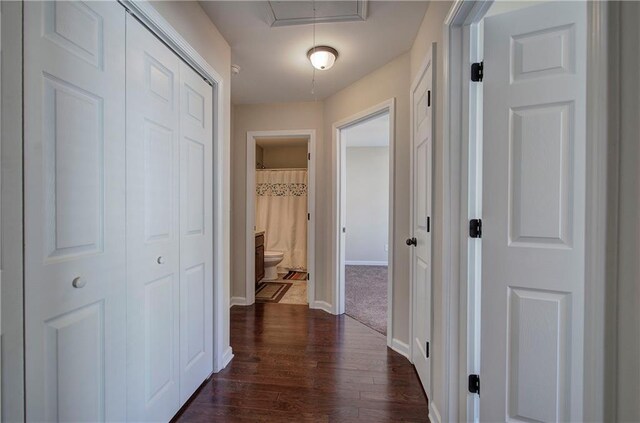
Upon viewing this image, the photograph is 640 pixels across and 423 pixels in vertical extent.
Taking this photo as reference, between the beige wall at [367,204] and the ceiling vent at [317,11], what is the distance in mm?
3893

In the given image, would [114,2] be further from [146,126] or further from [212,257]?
[212,257]

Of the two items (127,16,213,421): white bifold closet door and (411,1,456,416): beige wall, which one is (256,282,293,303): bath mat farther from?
(411,1,456,416): beige wall

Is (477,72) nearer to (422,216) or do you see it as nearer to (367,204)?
(422,216)

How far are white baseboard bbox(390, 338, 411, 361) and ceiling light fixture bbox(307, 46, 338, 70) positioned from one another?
231 centimetres

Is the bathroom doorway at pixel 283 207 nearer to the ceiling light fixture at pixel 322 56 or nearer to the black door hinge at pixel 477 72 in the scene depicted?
the ceiling light fixture at pixel 322 56

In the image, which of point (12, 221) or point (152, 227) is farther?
point (152, 227)

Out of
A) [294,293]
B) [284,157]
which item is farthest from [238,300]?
[284,157]

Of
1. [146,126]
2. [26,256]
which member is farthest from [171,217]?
[26,256]

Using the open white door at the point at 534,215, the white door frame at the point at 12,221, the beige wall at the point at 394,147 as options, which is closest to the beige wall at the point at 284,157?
the beige wall at the point at 394,147

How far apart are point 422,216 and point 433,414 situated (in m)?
1.11

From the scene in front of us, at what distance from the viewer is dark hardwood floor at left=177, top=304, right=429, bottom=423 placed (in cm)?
153

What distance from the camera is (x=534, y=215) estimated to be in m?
1.13

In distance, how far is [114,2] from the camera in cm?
110

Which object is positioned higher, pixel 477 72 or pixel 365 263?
pixel 477 72
